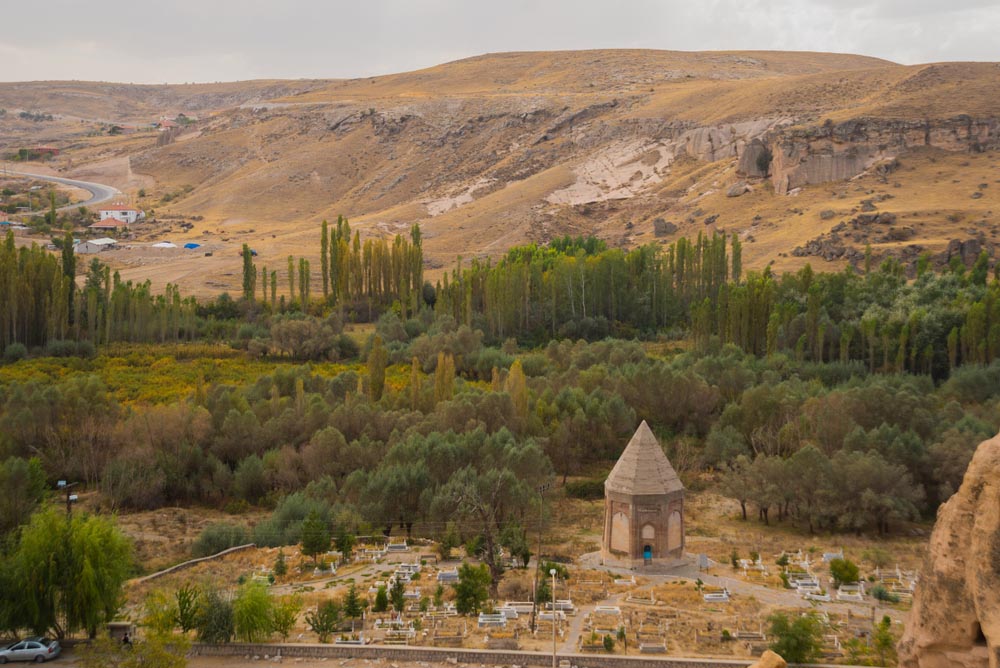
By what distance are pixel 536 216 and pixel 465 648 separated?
6846cm

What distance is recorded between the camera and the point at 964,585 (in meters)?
10.5

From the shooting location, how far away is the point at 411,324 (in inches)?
2189

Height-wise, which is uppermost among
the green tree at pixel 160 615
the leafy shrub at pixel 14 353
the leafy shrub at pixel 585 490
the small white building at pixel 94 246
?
the small white building at pixel 94 246

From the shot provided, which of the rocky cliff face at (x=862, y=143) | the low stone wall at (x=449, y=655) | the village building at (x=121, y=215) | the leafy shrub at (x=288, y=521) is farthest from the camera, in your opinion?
the village building at (x=121, y=215)

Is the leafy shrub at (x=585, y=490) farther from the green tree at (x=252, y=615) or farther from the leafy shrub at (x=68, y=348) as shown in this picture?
the leafy shrub at (x=68, y=348)

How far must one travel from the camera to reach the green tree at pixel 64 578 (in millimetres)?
17453

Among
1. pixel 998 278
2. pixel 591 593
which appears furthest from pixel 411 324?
pixel 591 593

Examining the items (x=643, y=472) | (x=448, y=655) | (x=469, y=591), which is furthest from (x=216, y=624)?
(x=643, y=472)

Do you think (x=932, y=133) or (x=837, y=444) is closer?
(x=837, y=444)

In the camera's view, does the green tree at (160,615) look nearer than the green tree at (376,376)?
Yes

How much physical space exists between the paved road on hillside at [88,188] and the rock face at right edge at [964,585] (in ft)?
326

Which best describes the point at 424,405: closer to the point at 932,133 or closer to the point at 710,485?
the point at 710,485

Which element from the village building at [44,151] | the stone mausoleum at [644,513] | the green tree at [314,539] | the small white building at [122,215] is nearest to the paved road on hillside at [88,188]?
the small white building at [122,215]

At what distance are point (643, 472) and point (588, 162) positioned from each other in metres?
75.2
